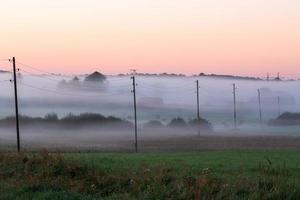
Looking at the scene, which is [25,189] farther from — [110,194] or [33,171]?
[33,171]

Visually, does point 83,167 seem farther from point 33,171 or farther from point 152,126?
point 152,126

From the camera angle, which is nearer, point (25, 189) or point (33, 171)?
point (25, 189)

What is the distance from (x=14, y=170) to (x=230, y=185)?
27.5 feet

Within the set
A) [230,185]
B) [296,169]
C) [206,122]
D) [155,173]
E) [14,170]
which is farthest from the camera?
[206,122]

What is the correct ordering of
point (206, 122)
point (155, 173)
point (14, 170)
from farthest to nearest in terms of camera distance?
point (206, 122) → point (14, 170) → point (155, 173)

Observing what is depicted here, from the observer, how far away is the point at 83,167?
18.7 meters

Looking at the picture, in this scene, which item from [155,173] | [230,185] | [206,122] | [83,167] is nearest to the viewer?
[230,185]

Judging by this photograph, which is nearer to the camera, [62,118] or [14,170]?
[14,170]

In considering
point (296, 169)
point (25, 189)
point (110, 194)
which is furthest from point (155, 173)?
point (296, 169)

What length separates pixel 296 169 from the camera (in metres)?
22.1

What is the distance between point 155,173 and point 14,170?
5.77m

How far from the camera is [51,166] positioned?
19266mm

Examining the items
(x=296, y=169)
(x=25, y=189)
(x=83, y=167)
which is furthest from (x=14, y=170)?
(x=296, y=169)

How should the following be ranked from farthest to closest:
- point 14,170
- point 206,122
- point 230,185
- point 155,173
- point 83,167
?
point 206,122 → point 14,170 → point 83,167 → point 155,173 → point 230,185
